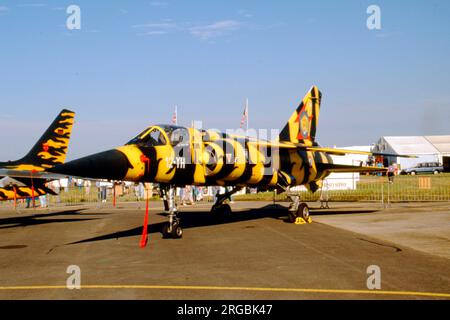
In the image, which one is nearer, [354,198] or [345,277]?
[345,277]

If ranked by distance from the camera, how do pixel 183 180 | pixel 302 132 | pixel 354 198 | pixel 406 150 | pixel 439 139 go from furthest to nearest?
pixel 439 139, pixel 406 150, pixel 354 198, pixel 302 132, pixel 183 180

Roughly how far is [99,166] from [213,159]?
5034 mm

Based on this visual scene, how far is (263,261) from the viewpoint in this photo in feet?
35.3

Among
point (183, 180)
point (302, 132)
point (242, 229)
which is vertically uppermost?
point (302, 132)

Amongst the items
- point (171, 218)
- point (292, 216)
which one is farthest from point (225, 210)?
point (171, 218)

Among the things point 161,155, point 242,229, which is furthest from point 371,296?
point 242,229

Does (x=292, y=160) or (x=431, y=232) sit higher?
(x=292, y=160)

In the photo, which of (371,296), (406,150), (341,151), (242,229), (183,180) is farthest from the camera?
(406,150)

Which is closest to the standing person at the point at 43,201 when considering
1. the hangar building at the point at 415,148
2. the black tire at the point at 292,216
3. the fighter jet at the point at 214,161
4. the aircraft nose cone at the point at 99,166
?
the fighter jet at the point at 214,161

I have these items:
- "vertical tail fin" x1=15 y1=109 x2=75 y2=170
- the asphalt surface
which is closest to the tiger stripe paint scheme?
the asphalt surface

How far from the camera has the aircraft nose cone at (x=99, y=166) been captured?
1173cm

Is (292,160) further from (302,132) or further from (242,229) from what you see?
(242,229)

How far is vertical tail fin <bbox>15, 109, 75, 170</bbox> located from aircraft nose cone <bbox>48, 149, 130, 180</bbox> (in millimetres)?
11326

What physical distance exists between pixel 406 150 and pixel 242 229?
3054 inches
